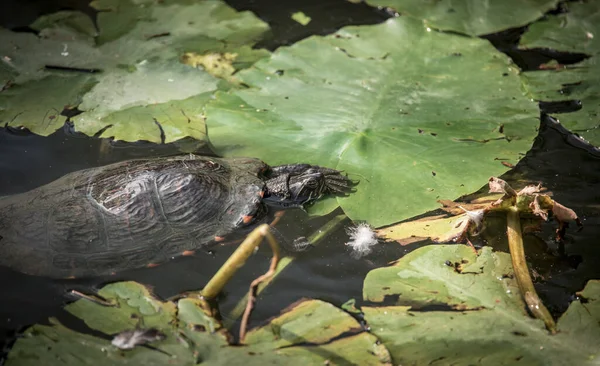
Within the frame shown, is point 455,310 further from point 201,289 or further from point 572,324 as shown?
point 201,289

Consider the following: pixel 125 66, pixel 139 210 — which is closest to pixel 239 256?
pixel 139 210

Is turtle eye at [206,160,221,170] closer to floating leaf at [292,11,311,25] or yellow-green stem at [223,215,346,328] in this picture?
yellow-green stem at [223,215,346,328]

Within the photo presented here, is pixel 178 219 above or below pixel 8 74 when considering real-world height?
below

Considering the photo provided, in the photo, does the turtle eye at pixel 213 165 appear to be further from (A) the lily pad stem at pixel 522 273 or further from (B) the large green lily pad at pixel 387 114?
(A) the lily pad stem at pixel 522 273

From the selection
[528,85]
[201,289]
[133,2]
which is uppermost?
[133,2]

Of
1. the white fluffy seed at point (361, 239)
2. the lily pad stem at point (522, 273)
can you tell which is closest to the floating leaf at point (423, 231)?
the white fluffy seed at point (361, 239)

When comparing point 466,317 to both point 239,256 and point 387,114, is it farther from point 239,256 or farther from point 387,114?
point 387,114

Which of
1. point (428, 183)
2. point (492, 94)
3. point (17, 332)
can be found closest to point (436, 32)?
point (492, 94)
